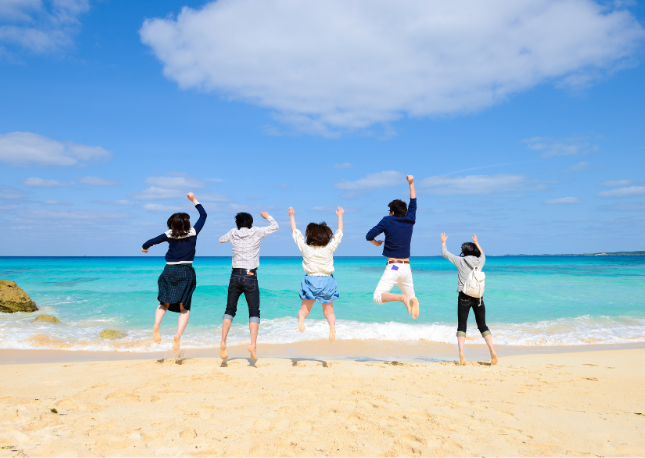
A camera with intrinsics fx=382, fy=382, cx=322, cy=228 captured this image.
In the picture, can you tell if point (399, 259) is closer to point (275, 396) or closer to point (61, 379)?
point (275, 396)

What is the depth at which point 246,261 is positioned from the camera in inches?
242

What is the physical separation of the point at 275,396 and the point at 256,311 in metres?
1.93

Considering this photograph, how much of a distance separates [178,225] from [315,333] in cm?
556

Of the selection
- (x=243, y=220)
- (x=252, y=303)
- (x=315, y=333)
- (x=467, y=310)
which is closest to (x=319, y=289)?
(x=252, y=303)

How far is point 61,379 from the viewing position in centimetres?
562

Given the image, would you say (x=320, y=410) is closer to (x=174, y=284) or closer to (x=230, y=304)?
(x=230, y=304)

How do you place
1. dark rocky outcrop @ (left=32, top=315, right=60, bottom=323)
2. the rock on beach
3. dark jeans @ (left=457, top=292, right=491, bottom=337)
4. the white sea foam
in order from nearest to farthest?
dark jeans @ (left=457, top=292, right=491, bottom=337)
the white sea foam
dark rocky outcrop @ (left=32, top=315, right=60, bottom=323)
the rock on beach

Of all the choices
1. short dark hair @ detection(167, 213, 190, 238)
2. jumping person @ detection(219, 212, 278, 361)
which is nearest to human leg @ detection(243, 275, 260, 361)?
jumping person @ detection(219, 212, 278, 361)

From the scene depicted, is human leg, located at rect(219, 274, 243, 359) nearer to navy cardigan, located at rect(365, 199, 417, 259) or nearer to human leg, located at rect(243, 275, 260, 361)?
human leg, located at rect(243, 275, 260, 361)

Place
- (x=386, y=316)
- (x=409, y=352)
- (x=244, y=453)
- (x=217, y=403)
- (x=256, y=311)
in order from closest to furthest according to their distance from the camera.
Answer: (x=244, y=453) < (x=217, y=403) < (x=256, y=311) < (x=409, y=352) < (x=386, y=316)

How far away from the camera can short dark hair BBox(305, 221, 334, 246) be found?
6.07 metres

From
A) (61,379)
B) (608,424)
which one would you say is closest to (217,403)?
(61,379)

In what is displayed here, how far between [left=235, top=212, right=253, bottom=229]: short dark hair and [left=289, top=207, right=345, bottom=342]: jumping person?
841 mm

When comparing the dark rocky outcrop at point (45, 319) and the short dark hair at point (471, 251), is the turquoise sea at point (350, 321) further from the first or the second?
the short dark hair at point (471, 251)
